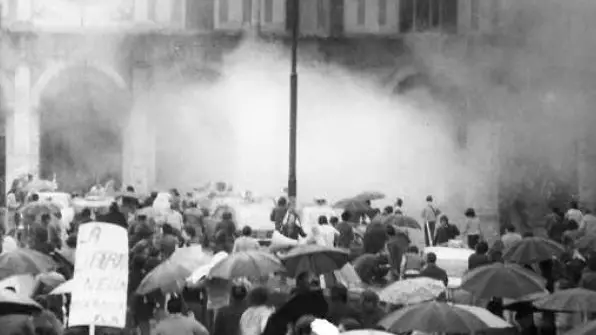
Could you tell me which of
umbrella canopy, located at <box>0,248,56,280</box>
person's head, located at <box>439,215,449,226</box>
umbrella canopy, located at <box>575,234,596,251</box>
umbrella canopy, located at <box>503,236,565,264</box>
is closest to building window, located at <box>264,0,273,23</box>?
person's head, located at <box>439,215,449,226</box>

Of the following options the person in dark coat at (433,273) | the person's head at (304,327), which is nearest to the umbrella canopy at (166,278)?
the person in dark coat at (433,273)

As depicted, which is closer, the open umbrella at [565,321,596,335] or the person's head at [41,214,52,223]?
the open umbrella at [565,321,596,335]

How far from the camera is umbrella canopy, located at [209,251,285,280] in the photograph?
46.8ft

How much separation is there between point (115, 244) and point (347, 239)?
8.00m

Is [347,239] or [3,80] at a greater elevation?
[3,80]

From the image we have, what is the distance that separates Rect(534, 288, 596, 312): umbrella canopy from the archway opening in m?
23.1

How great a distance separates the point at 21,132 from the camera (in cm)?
3425

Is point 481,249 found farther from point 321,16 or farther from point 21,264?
point 321,16

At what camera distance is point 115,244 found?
38.7ft

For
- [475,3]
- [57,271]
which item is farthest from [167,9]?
[57,271]

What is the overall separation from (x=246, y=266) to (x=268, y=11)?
21.2m

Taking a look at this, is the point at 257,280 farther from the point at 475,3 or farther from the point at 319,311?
the point at 475,3

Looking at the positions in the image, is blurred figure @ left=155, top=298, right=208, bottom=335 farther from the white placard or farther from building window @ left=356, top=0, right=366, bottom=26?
building window @ left=356, top=0, right=366, bottom=26

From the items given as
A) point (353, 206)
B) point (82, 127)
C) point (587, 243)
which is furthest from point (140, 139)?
point (587, 243)
